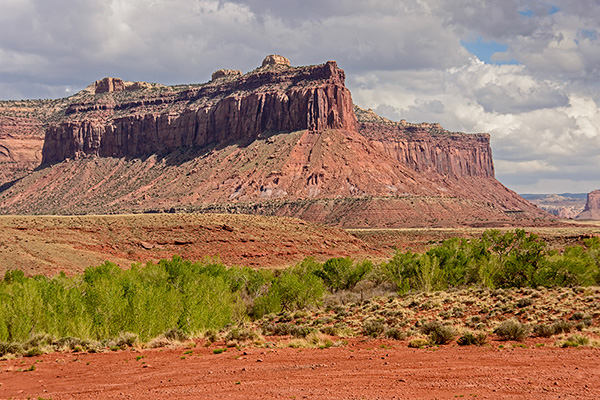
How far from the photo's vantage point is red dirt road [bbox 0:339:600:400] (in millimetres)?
13953

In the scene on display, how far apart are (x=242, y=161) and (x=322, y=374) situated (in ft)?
439

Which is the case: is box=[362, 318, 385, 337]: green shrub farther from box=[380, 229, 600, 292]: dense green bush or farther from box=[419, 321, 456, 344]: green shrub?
box=[380, 229, 600, 292]: dense green bush

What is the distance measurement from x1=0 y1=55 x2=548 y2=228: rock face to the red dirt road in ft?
311

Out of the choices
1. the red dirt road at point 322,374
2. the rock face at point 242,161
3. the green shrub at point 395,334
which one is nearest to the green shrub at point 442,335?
the red dirt road at point 322,374

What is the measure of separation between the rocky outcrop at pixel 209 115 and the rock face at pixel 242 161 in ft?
1.12

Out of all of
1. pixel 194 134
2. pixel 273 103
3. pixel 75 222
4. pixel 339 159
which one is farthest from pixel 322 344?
pixel 194 134

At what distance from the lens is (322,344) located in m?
20.9

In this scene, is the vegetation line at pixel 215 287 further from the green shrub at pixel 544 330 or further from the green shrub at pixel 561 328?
the green shrub at pixel 561 328

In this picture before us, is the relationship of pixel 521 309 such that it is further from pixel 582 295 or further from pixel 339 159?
pixel 339 159

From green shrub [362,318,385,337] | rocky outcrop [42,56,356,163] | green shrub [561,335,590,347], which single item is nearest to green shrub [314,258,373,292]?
green shrub [362,318,385,337]

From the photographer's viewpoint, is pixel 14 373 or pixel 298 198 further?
pixel 298 198

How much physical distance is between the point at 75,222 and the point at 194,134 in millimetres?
99379

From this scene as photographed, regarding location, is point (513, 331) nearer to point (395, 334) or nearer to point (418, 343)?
point (418, 343)

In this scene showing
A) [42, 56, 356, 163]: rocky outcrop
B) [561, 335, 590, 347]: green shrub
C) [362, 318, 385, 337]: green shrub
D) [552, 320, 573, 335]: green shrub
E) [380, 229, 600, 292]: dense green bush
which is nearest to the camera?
[561, 335, 590, 347]: green shrub
